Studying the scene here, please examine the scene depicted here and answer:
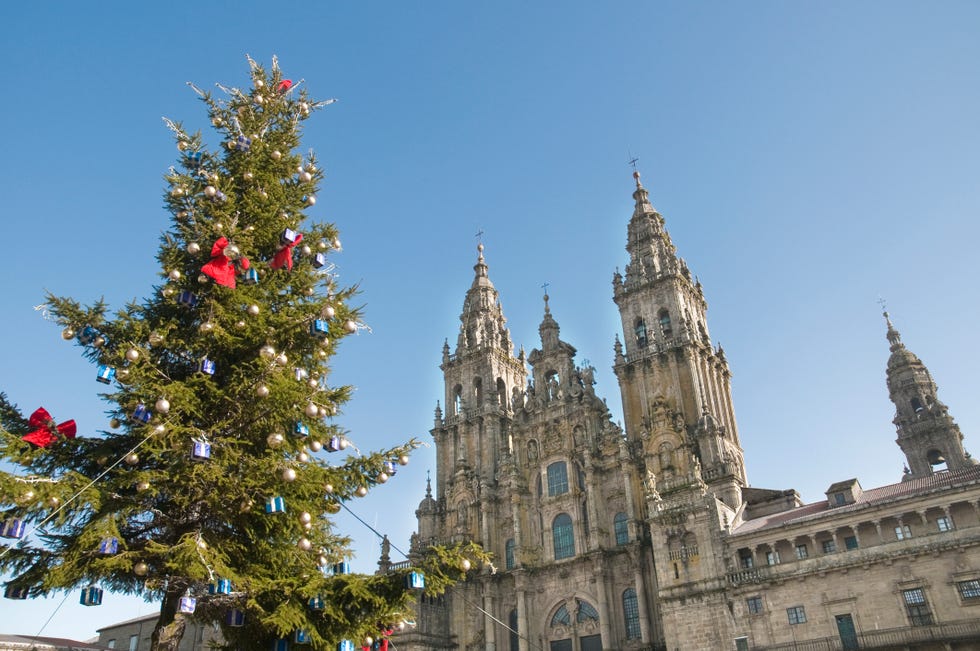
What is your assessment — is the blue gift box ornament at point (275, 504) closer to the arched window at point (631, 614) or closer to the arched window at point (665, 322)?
A: the arched window at point (631, 614)

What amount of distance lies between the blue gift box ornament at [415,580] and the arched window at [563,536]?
37.3 m

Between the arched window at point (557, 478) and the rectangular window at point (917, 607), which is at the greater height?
the arched window at point (557, 478)

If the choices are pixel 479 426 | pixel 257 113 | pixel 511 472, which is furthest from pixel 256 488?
pixel 479 426

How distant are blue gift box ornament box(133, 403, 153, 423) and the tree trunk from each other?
317cm

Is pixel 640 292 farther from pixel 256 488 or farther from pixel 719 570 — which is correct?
pixel 256 488

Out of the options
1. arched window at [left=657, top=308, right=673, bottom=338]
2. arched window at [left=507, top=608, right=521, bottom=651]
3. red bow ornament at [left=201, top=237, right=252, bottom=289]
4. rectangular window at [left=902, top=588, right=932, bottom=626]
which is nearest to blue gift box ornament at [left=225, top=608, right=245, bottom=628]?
red bow ornament at [left=201, top=237, right=252, bottom=289]

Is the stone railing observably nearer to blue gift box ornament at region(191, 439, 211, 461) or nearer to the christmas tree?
the christmas tree

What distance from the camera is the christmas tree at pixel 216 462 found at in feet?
39.8

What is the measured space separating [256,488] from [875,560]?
98.5 feet

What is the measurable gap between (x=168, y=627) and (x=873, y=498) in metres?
35.1

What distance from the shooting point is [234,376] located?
45.1ft

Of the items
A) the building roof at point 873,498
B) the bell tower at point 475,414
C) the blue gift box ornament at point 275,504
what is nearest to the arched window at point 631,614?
the building roof at point 873,498

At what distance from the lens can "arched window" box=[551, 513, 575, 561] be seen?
159 feet

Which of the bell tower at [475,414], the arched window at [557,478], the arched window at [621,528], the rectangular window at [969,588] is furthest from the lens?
the bell tower at [475,414]
